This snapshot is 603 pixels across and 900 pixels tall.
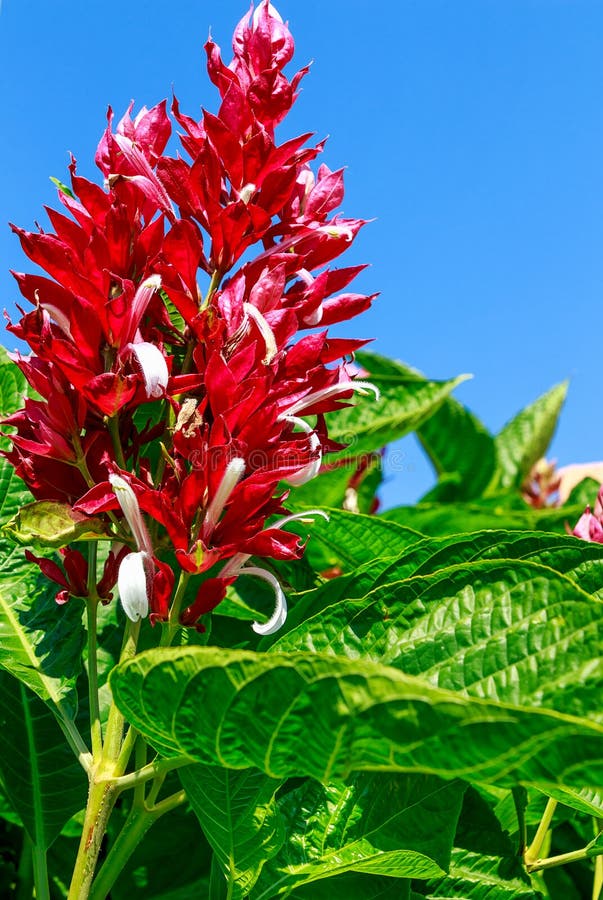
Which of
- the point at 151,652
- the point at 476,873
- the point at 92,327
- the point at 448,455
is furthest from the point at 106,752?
the point at 448,455

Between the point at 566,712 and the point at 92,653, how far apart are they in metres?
0.53

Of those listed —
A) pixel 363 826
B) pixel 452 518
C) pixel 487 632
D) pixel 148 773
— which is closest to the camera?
pixel 487 632

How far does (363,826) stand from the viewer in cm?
102

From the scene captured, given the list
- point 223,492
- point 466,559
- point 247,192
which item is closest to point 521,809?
point 466,559

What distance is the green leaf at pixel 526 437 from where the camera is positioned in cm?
344

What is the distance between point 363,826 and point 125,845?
27cm

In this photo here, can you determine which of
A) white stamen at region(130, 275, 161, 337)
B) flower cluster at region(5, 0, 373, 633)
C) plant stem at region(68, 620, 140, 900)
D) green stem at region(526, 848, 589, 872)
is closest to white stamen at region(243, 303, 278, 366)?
flower cluster at region(5, 0, 373, 633)

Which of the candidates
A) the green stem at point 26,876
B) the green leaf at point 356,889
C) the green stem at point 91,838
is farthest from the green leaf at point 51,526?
the green stem at point 26,876

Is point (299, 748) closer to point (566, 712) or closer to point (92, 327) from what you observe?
point (566, 712)

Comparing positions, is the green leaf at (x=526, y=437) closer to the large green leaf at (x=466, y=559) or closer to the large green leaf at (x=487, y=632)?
the large green leaf at (x=466, y=559)

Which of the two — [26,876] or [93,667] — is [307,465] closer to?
[93,667]

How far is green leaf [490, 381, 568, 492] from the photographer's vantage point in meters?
3.44

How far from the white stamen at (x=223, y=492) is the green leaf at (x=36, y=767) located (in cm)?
45

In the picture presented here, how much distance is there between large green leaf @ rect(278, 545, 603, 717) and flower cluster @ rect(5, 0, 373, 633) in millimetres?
124
